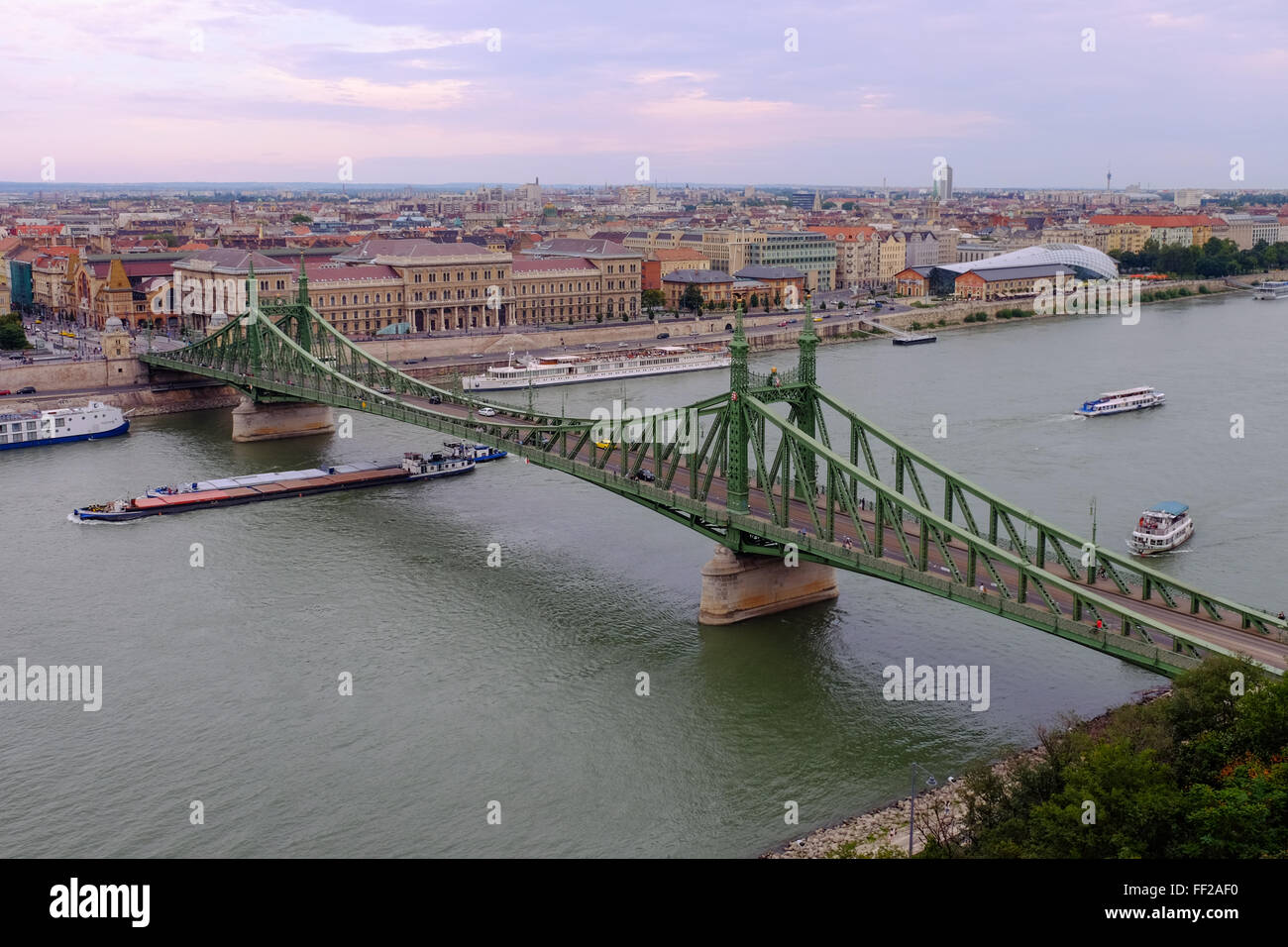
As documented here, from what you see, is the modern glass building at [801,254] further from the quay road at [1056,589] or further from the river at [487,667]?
the quay road at [1056,589]

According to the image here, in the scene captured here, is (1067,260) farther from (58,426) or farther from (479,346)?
(58,426)

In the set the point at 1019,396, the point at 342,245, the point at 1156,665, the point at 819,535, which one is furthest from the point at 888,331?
the point at 1156,665

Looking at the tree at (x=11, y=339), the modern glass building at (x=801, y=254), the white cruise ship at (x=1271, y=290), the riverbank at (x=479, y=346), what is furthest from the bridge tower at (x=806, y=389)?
the white cruise ship at (x=1271, y=290)

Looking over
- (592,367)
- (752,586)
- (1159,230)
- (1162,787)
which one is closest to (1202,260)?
(1159,230)

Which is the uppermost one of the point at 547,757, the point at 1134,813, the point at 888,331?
the point at 888,331
